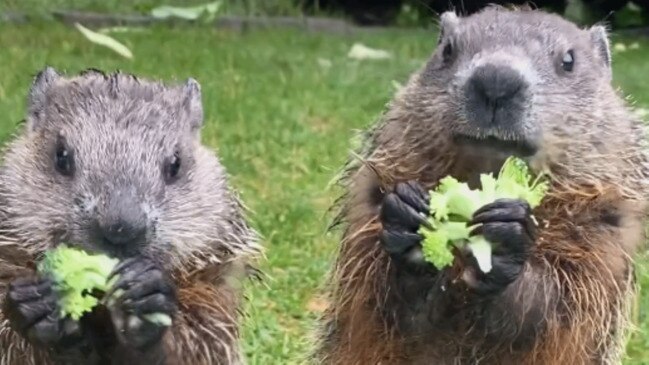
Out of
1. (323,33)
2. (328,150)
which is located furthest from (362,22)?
(328,150)

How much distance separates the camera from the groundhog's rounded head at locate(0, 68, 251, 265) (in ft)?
13.4

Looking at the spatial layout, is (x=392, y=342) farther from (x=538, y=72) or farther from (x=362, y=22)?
(x=362, y=22)

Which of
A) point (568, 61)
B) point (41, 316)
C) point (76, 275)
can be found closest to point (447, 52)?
point (568, 61)

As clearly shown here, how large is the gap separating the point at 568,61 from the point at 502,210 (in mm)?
800

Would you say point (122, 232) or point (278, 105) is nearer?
point (122, 232)

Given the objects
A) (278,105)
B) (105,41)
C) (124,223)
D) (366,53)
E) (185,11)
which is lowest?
(366,53)

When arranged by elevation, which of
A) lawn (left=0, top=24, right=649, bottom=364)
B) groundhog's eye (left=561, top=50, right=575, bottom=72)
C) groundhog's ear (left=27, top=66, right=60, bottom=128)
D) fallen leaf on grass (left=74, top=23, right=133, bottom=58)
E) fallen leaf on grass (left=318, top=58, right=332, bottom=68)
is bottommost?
fallen leaf on grass (left=318, top=58, right=332, bottom=68)

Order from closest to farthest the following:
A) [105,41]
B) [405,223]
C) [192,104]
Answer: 1. [405,223]
2. [192,104]
3. [105,41]

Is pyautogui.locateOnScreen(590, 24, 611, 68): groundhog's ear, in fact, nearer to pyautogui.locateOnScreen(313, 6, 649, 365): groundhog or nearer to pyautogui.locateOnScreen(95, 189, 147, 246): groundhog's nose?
pyautogui.locateOnScreen(313, 6, 649, 365): groundhog

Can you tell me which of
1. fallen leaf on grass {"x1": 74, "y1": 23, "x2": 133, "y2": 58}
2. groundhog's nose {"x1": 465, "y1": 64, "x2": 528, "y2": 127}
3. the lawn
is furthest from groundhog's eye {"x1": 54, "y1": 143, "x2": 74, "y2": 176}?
fallen leaf on grass {"x1": 74, "y1": 23, "x2": 133, "y2": 58}

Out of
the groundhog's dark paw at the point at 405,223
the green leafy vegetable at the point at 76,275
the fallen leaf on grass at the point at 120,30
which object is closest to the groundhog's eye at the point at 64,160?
the green leafy vegetable at the point at 76,275

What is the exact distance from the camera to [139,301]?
407cm

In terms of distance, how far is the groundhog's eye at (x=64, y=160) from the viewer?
14.0 feet

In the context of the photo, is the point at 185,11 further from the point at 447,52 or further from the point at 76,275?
the point at 76,275
